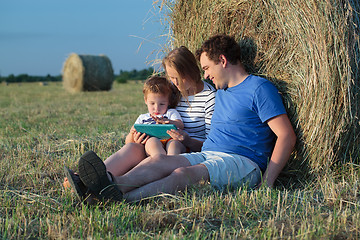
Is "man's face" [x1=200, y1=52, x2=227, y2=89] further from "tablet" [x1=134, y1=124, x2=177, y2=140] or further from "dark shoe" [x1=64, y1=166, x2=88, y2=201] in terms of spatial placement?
"dark shoe" [x1=64, y1=166, x2=88, y2=201]

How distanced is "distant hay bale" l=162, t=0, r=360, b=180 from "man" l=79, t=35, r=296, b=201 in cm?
18

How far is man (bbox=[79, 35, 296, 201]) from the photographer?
2.79 meters

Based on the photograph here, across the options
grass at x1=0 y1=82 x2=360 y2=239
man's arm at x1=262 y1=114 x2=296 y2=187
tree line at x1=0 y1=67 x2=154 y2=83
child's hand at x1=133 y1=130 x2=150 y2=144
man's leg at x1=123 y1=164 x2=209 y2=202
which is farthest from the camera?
tree line at x1=0 y1=67 x2=154 y2=83

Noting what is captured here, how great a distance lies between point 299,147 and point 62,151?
8.46 ft

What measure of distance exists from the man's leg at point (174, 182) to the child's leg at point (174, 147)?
0.43 meters

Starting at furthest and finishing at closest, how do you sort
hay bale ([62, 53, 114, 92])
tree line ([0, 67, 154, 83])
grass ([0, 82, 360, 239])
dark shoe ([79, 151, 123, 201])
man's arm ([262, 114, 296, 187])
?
1. tree line ([0, 67, 154, 83])
2. hay bale ([62, 53, 114, 92])
3. man's arm ([262, 114, 296, 187])
4. dark shoe ([79, 151, 123, 201])
5. grass ([0, 82, 360, 239])

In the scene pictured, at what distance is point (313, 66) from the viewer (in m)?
3.13

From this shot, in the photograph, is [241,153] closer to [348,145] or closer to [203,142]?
[203,142]

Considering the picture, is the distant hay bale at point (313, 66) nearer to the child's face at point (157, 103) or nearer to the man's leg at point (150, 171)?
the child's face at point (157, 103)

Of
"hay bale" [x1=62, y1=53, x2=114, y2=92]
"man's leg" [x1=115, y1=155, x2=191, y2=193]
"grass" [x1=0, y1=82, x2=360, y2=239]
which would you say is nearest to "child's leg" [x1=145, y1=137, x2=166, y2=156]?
"man's leg" [x1=115, y1=155, x2=191, y2=193]

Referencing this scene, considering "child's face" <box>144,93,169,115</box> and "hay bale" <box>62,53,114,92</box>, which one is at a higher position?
"hay bale" <box>62,53,114,92</box>

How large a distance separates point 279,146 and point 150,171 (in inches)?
39.3

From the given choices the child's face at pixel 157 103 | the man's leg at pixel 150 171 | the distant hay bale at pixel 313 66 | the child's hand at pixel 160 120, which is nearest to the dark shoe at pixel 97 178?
the man's leg at pixel 150 171

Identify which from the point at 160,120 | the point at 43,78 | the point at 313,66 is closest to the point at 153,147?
the point at 160,120
